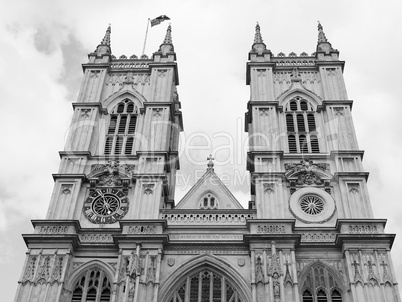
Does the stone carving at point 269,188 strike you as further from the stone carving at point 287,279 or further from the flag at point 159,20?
the flag at point 159,20

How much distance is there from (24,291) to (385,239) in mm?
15785

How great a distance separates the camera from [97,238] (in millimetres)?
28203

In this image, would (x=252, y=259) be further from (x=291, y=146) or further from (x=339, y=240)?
(x=291, y=146)

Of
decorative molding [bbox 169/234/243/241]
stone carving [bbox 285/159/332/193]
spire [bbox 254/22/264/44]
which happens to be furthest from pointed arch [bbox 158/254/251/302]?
spire [bbox 254/22/264/44]

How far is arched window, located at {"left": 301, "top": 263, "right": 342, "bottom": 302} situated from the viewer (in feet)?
84.8

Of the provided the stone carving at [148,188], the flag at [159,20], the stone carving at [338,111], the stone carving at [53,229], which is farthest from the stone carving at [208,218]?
the flag at [159,20]

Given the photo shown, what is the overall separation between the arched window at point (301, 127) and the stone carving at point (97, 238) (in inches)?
417

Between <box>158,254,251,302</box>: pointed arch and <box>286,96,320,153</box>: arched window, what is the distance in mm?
8201

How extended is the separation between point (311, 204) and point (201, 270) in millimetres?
6456

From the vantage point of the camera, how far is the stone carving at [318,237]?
27688 millimetres

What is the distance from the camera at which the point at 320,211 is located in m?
29.1

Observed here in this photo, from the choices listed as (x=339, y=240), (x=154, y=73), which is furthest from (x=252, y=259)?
(x=154, y=73)

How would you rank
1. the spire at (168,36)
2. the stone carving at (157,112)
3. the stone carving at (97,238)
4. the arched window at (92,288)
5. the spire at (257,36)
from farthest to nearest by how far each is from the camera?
the spire at (168,36), the spire at (257,36), the stone carving at (157,112), the stone carving at (97,238), the arched window at (92,288)

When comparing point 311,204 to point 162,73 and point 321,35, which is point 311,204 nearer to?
point 162,73
